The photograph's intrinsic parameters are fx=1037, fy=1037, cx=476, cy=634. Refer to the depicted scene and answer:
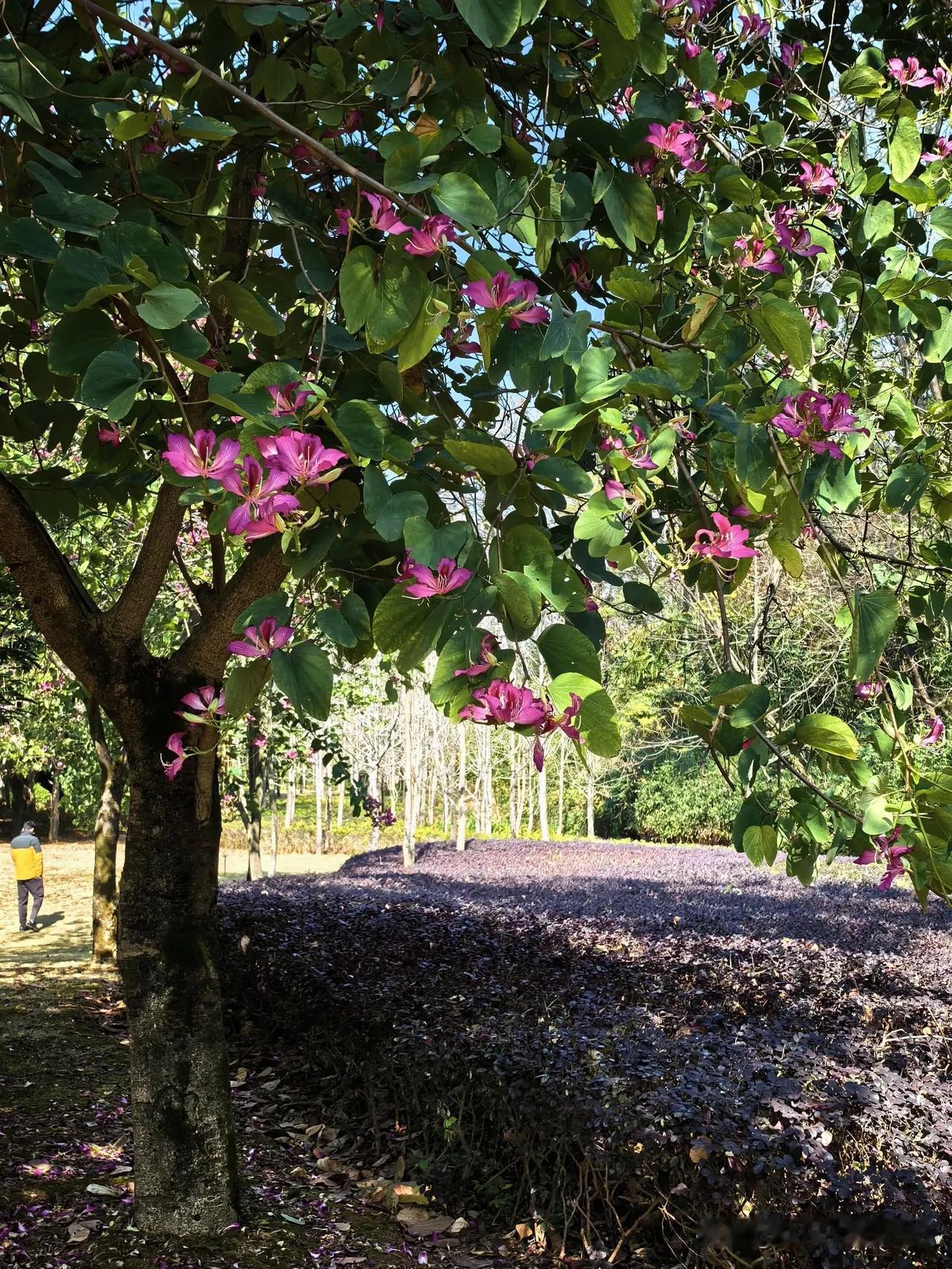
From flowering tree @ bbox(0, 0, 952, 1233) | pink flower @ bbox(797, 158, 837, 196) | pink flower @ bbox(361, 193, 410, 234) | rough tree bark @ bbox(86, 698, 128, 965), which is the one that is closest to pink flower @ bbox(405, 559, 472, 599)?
flowering tree @ bbox(0, 0, 952, 1233)

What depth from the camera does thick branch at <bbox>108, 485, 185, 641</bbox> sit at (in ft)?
11.0

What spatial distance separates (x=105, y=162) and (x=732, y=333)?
1281mm

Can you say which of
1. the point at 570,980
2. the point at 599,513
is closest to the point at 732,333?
the point at 599,513

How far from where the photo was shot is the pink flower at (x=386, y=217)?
1.45m

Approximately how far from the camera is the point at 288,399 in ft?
4.52

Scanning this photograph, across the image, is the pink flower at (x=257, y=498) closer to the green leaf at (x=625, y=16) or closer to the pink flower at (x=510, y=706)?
the pink flower at (x=510, y=706)

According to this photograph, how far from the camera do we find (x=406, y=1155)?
4449 millimetres

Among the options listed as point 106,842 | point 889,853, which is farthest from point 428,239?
point 106,842

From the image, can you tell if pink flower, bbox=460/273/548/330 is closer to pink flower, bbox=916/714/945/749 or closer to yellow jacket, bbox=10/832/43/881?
pink flower, bbox=916/714/945/749

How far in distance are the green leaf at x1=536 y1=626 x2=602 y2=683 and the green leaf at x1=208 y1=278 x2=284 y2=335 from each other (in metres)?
0.73

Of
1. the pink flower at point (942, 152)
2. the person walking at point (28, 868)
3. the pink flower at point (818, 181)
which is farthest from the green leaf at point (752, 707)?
the person walking at point (28, 868)

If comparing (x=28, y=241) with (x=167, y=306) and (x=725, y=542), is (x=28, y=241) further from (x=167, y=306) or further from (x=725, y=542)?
(x=725, y=542)

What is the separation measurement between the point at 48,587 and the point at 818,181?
2434 mm

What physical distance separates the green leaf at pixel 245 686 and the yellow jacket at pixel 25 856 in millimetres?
10739
